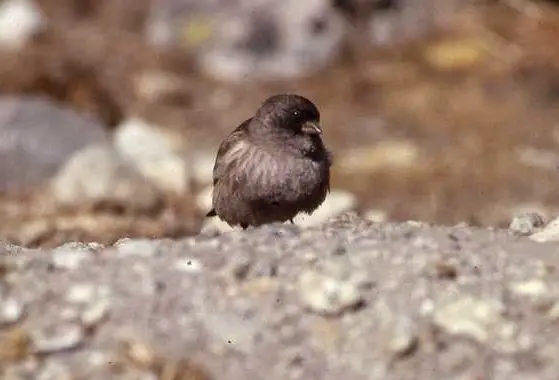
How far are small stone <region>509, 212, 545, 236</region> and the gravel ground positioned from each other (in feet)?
→ 1.24

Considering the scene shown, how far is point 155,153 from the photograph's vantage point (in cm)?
1160

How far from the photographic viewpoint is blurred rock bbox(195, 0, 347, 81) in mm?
14359

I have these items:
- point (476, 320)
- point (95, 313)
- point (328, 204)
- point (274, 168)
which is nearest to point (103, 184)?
point (328, 204)

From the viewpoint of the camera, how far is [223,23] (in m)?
14.8

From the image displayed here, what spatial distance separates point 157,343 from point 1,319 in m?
0.53

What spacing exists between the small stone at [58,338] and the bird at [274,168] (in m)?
1.93

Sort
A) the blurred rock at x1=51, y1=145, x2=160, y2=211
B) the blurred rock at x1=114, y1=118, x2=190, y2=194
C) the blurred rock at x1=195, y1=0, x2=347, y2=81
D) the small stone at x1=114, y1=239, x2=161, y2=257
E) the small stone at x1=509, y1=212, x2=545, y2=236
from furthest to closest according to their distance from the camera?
the blurred rock at x1=195, y1=0, x2=347, y2=81
the blurred rock at x1=114, y1=118, x2=190, y2=194
the blurred rock at x1=51, y1=145, x2=160, y2=211
the small stone at x1=509, y1=212, x2=545, y2=236
the small stone at x1=114, y1=239, x2=161, y2=257

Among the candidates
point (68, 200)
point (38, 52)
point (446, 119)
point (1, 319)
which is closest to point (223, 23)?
point (38, 52)

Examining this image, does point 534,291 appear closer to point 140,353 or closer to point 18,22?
point 140,353

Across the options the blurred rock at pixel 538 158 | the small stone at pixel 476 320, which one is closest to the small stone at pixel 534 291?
the small stone at pixel 476 320

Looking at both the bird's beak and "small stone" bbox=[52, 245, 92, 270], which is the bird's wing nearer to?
the bird's beak

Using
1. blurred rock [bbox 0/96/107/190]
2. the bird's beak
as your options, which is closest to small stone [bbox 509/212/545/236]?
the bird's beak

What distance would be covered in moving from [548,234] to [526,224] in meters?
0.27

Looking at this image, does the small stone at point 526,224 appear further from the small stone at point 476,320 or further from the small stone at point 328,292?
the small stone at point 328,292
